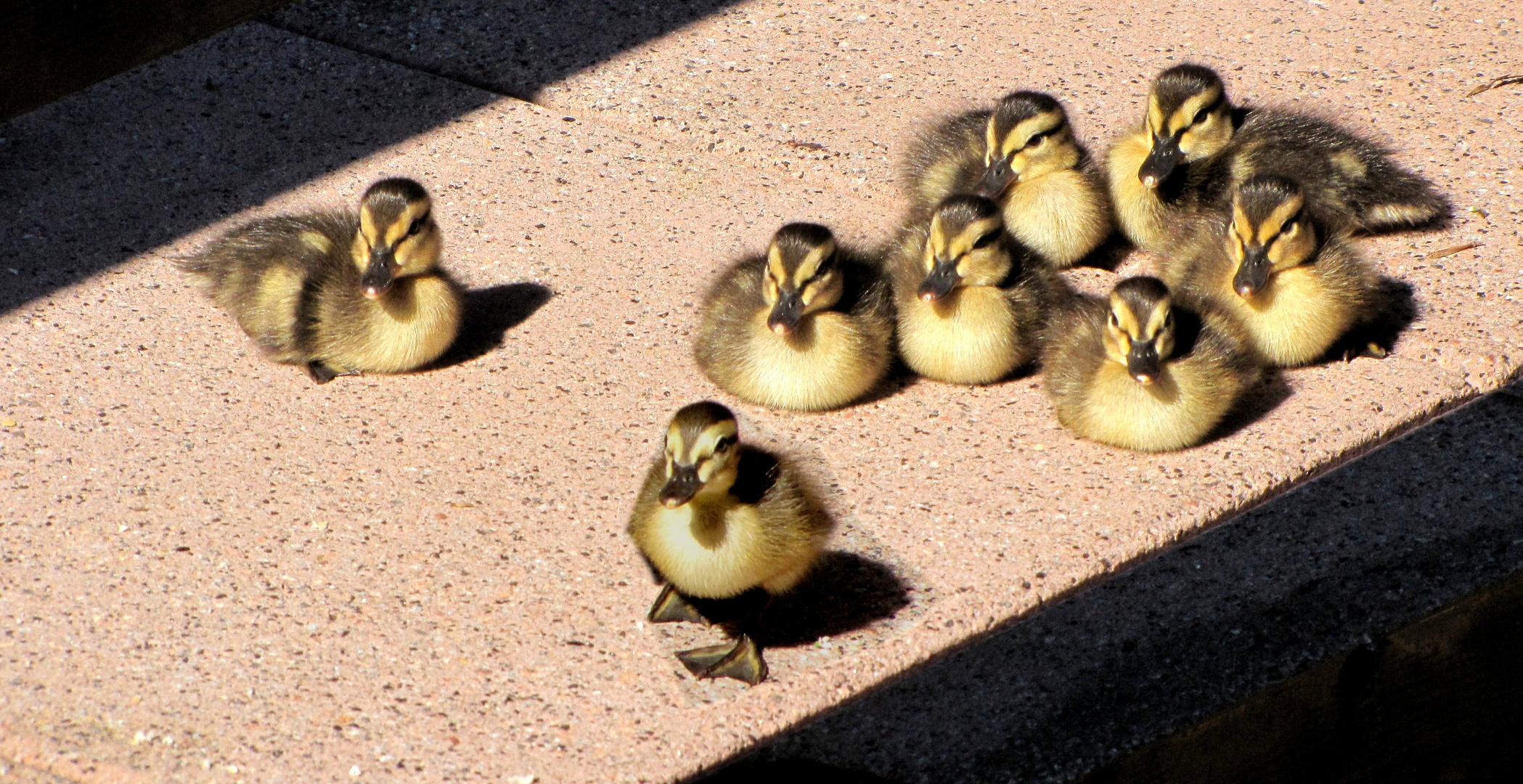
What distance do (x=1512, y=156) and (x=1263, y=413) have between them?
169 centimetres

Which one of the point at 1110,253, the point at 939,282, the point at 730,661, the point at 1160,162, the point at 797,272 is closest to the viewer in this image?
the point at 730,661

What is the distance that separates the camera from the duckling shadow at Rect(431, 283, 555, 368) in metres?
4.21

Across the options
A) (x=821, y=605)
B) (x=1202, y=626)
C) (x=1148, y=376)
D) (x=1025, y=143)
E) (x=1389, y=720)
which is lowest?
(x=1389, y=720)

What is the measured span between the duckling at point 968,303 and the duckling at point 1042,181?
43cm

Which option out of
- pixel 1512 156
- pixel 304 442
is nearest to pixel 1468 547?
pixel 1512 156

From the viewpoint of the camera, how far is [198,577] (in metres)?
3.33

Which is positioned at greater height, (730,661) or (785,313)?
(785,313)

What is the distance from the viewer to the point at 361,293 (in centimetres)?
406

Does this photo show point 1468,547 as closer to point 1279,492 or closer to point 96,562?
point 1279,492

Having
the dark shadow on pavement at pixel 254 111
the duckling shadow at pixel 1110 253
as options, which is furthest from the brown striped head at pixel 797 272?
the dark shadow on pavement at pixel 254 111

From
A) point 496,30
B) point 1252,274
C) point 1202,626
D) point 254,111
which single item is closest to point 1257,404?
point 1252,274

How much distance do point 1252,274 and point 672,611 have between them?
1.72m

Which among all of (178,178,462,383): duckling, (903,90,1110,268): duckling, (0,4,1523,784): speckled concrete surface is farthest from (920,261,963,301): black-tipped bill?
(178,178,462,383): duckling

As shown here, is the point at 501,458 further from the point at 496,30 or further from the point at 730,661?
the point at 496,30
